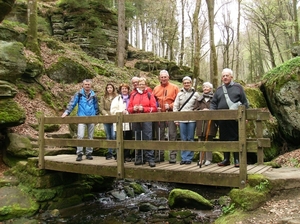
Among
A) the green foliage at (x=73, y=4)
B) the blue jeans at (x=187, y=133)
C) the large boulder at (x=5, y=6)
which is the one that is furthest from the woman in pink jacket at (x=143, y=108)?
the green foliage at (x=73, y=4)

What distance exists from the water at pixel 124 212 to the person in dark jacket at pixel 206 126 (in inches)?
84.3

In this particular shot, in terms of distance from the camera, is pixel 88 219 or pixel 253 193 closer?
pixel 253 193

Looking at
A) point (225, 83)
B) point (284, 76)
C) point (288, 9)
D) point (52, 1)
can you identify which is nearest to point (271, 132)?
point (284, 76)

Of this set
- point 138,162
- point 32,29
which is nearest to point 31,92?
point 32,29

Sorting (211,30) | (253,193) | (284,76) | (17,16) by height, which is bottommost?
(253,193)

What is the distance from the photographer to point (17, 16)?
854 inches

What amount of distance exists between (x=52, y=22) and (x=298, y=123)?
67.2 ft

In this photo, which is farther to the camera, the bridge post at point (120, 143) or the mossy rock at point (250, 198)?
the bridge post at point (120, 143)

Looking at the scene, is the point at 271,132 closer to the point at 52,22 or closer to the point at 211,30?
the point at 211,30

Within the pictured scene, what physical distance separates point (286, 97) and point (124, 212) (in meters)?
8.49

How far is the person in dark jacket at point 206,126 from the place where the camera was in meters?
6.59

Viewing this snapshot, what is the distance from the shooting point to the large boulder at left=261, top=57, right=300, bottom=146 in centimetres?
1214

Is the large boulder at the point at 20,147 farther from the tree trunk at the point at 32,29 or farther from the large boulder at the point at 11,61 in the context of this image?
the tree trunk at the point at 32,29

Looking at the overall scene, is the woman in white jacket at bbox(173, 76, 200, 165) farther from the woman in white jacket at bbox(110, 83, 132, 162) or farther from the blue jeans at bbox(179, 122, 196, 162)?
the woman in white jacket at bbox(110, 83, 132, 162)
